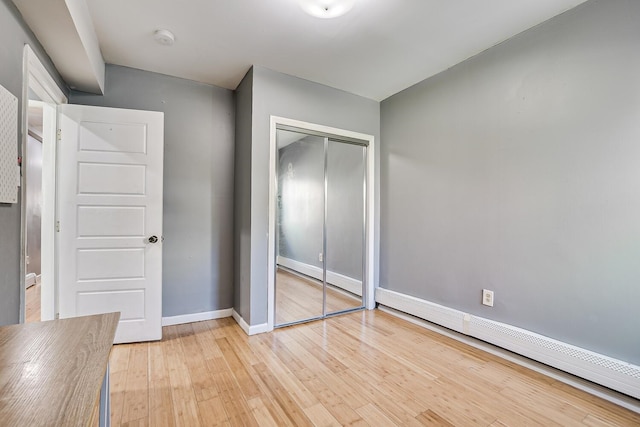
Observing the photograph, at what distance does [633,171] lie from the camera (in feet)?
5.67

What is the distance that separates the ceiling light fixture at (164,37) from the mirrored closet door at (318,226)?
111 cm

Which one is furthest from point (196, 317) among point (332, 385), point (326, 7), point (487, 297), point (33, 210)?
point (33, 210)

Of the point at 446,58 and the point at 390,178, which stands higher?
the point at 446,58

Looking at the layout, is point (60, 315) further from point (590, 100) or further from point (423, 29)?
point (590, 100)

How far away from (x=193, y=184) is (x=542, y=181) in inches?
120

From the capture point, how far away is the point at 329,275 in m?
3.33

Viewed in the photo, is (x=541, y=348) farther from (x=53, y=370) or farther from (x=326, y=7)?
(x=326, y=7)

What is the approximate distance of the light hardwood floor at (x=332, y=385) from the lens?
63.8 inches

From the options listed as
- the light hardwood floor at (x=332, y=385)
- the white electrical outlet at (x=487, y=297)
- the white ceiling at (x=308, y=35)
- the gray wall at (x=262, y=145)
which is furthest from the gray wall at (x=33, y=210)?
the white electrical outlet at (x=487, y=297)

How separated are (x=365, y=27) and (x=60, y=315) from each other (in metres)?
3.31

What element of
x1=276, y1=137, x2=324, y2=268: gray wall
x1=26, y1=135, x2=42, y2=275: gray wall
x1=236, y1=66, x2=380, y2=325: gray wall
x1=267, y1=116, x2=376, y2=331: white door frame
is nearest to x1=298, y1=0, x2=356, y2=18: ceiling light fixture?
x1=236, y1=66, x2=380, y2=325: gray wall

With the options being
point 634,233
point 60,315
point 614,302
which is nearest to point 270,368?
point 60,315

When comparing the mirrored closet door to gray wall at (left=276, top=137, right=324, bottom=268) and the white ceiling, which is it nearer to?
gray wall at (left=276, top=137, right=324, bottom=268)

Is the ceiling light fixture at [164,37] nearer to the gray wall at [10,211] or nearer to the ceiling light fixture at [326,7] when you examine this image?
the gray wall at [10,211]
